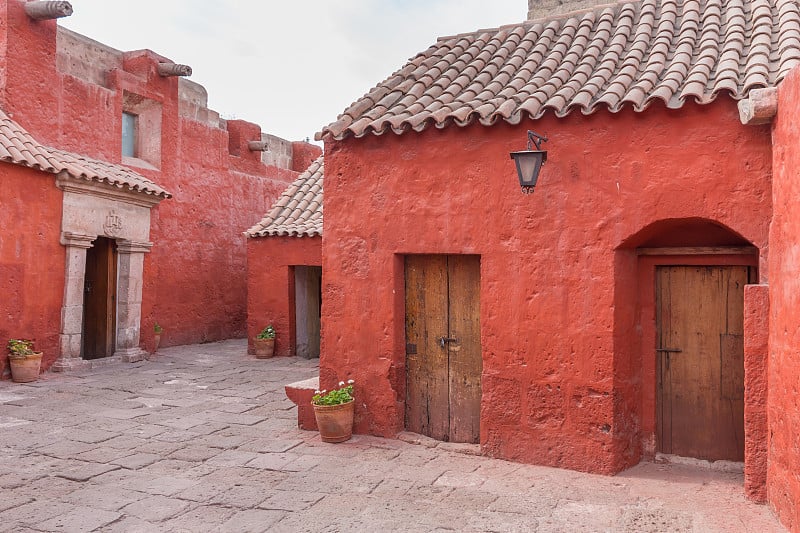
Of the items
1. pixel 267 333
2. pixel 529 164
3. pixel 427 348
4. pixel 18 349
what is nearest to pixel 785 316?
pixel 529 164

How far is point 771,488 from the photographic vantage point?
4723 mm

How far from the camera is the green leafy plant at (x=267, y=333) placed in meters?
12.9

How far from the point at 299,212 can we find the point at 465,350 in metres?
7.72

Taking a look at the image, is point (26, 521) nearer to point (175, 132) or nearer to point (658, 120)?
point (658, 120)

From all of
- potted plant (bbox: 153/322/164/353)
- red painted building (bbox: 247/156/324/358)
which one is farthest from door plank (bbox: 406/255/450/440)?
potted plant (bbox: 153/322/164/353)

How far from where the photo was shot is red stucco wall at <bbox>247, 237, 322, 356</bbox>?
13.0 metres

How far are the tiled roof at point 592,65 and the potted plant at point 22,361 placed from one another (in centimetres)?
613

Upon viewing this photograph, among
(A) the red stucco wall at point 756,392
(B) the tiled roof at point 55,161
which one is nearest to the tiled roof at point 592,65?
(A) the red stucco wall at point 756,392

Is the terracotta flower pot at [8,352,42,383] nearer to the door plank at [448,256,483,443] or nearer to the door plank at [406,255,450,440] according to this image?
the door plank at [406,255,450,440]

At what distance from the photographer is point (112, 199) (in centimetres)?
1168

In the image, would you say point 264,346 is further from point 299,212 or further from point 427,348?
point 427,348

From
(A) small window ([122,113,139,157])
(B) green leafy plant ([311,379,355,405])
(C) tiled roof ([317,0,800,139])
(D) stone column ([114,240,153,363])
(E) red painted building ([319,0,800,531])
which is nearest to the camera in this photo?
(E) red painted building ([319,0,800,531])

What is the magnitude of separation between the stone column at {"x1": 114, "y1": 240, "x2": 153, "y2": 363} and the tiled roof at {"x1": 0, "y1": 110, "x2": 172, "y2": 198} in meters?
1.22

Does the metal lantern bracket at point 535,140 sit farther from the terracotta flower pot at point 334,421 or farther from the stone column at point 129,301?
the stone column at point 129,301
